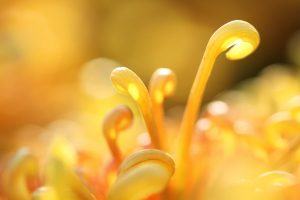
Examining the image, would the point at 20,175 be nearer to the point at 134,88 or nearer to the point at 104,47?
the point at 134,88

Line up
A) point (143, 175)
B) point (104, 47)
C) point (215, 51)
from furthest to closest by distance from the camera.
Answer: point (104, 47) < point (215, 51) < point (143, 175)

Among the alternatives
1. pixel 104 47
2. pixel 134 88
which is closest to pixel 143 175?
pixel 134 88

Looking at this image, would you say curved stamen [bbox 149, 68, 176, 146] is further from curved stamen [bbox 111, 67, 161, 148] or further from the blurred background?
the blurred background

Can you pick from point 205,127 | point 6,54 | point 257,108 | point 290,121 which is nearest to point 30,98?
point 6,54

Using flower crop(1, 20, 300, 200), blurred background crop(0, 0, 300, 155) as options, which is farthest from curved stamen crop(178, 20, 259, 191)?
blurred background crop(0, 0, 300, 155)

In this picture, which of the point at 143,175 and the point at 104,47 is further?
the point at 104,47

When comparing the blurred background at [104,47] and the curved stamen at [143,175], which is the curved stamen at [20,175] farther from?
the blurred background at [104,47]
